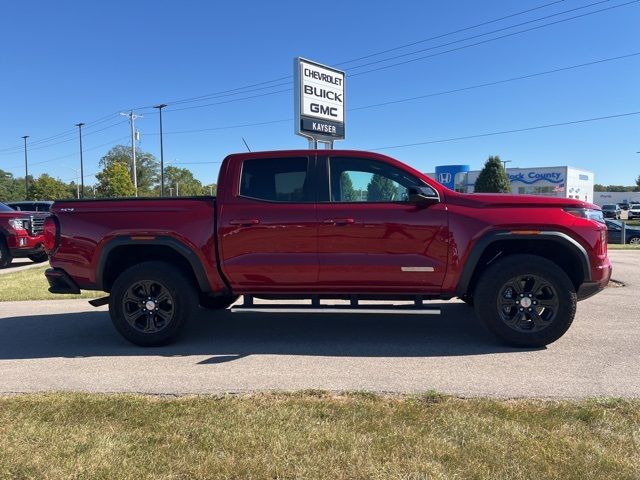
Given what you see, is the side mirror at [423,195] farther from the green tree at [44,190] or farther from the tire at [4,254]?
the green tree at [44,190]

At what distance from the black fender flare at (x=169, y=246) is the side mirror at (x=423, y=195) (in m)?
2.31

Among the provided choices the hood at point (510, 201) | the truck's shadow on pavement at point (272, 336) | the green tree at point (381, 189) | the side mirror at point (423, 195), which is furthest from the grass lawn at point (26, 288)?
the hood at point (510, 201)

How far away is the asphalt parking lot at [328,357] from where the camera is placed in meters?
4.22

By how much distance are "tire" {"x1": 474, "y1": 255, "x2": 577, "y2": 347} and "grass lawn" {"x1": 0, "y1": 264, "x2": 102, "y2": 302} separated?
22.0 ft

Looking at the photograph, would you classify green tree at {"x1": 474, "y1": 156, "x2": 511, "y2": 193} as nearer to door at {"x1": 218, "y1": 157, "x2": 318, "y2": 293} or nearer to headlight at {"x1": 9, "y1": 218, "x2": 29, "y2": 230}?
headlight at {"x1": 9, "y1": 218, "x2": 29, "y2": 230}

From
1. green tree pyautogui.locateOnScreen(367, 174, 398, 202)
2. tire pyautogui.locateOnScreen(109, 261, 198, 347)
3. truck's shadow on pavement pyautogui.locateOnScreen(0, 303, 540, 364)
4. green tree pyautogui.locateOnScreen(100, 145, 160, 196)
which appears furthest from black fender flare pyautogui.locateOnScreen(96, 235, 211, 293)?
green tree pyautogui.locateOnScreen(100, 145, 160, 196)

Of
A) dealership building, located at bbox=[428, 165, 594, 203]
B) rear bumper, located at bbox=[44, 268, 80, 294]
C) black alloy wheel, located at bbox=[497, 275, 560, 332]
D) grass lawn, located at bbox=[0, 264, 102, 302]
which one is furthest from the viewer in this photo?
dealership building, located at bbox=[428, 165, 594, 203]

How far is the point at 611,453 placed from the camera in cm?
291

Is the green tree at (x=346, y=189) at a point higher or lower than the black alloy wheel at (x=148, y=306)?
higher

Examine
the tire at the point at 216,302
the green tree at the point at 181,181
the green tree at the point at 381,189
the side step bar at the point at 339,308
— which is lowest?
the tire at the point at 216,302

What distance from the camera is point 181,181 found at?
454 feet

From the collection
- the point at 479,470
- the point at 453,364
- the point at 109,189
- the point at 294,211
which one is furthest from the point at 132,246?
the point at 109,189

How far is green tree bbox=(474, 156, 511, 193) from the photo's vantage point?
43.5 meters

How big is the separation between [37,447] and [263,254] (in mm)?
2727
